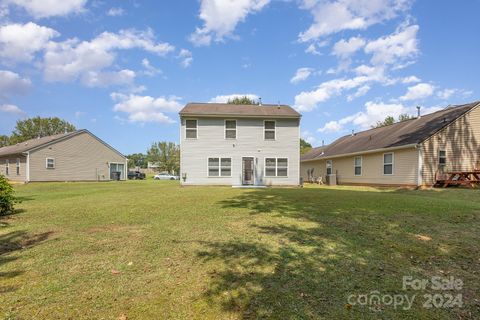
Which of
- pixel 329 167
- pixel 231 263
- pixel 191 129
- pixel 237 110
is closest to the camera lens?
pixel 231 263

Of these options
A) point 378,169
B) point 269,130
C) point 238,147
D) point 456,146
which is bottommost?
point 378,169

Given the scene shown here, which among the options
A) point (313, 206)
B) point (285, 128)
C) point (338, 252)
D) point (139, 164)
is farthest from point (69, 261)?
point (139, 164)

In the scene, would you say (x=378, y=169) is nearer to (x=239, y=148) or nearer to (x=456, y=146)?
(x=456, y=146)

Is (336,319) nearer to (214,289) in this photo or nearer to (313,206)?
(214,289)

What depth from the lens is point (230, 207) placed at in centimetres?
898

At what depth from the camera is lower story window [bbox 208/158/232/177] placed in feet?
64.8

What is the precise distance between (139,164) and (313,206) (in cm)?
12102

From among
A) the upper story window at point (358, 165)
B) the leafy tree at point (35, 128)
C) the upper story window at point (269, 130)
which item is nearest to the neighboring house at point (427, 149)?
the upper story window at point (358, 165)

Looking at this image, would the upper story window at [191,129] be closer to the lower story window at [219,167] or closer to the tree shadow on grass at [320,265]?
the lower story window at [219,167]

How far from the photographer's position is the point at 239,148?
1998 cm

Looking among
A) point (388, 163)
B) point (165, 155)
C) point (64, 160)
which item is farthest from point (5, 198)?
point (165, 155)

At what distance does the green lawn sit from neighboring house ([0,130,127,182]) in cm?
2530

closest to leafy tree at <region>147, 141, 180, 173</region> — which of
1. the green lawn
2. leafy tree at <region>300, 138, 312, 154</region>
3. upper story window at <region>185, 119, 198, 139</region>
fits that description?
leafy tree at <region>300, 138, 312, 154</region>

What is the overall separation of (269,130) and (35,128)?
205 feet
